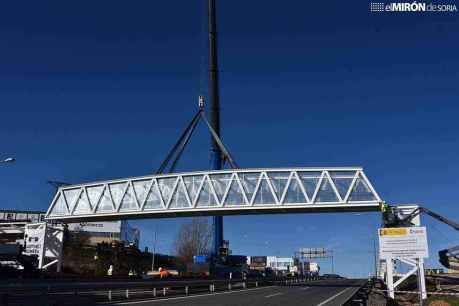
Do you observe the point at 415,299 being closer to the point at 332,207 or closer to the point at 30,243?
the point at 332,207

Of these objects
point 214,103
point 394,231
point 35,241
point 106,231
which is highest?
point 214,103

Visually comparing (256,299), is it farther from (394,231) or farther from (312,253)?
(312,253)

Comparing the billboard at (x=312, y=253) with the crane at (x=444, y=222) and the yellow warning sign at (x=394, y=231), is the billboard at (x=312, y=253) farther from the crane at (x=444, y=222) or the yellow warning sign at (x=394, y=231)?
the yellow warning sign at (x=394, y=231)

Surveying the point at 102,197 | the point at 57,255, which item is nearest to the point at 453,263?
the point at 57,255

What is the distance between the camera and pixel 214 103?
266 feet

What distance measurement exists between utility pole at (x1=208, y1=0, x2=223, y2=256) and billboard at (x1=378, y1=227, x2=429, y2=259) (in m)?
57.3

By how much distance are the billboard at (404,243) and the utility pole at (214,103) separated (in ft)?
188

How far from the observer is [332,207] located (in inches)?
2085

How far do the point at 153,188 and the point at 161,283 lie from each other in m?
31.7

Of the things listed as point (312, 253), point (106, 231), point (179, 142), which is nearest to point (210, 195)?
point (179, 142)

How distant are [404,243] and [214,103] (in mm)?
61304

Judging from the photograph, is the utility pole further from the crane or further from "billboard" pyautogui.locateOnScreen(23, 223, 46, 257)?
the crane

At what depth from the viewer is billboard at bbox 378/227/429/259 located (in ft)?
70.8

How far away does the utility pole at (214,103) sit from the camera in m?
79.2
